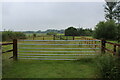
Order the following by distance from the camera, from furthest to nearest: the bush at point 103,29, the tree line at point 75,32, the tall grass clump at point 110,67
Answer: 1. the tree line at point 75,32
2. the bush at point 103,29
3. the tall grass clump at point 110,67

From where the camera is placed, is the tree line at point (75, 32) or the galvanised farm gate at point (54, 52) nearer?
the galvanised farm gate at point (54, 52)

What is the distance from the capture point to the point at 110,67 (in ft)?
8.88

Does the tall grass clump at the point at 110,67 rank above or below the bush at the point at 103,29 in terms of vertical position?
below

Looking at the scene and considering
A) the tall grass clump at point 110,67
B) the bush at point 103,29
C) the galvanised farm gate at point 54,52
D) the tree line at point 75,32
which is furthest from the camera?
the tree line at point 75,32

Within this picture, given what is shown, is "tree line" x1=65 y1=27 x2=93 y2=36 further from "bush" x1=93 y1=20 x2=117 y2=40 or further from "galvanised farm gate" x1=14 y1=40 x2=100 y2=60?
"galvanised farm gate" x1=14 y1=40 x2=100 y2=60

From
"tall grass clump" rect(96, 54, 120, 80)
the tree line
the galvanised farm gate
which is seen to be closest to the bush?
the tree line

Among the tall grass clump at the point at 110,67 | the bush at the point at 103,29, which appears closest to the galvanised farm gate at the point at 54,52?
the tall grass clump at the point at 110,67

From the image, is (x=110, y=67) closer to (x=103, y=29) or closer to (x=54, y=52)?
(x=54, y=52)

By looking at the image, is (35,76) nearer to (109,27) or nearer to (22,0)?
(22,0)

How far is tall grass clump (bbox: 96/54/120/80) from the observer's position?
8.51ft

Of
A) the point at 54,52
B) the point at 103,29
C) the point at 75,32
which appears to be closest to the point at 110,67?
the point at 54,52

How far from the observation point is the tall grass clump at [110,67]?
2.59 meters

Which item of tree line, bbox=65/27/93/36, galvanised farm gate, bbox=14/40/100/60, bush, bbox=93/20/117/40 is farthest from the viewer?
tree line, bbox=65/27/93/36

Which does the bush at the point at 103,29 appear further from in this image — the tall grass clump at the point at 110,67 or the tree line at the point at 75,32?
the tall grass clump at the point at 110,67
